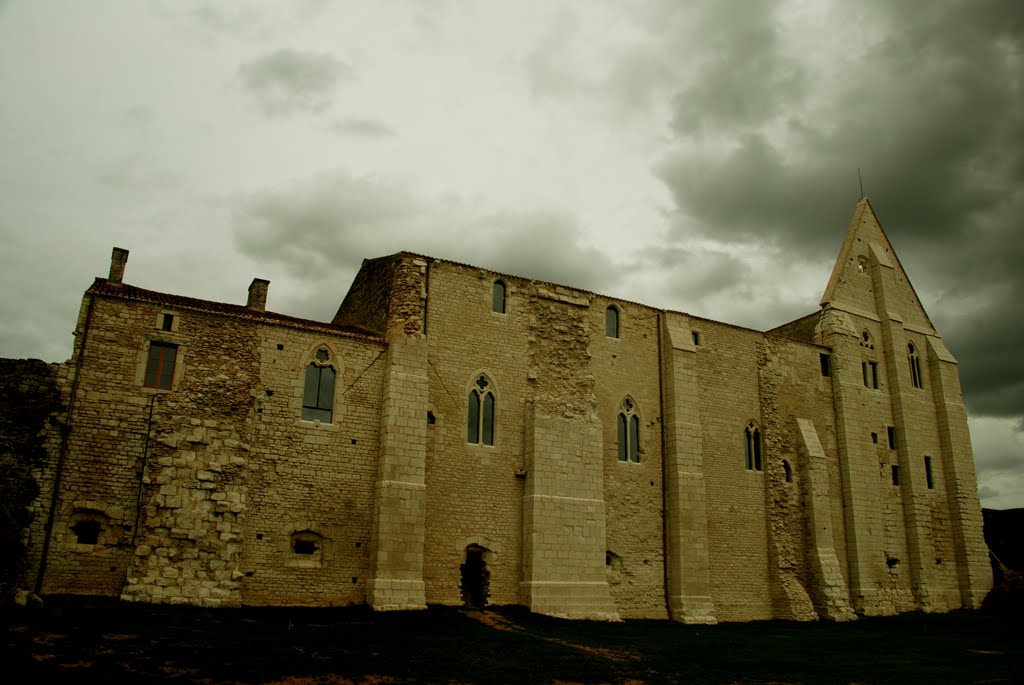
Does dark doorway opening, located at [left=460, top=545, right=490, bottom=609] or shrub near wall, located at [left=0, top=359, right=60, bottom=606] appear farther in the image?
Result: dark doorway opening, located at [left=460, top=545, right=490, bottom=609]

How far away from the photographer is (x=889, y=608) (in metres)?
30.2

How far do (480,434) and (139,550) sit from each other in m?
10.1

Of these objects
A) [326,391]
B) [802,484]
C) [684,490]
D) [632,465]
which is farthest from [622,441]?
[326,391]

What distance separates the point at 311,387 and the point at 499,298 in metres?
7.17

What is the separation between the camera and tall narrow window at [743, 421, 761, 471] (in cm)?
2952

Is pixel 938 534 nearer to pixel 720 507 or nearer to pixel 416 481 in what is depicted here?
pixel 720 507

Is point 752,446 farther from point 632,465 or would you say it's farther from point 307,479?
point 307,479

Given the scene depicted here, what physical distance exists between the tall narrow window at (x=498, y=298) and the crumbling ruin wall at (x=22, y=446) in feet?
41.6

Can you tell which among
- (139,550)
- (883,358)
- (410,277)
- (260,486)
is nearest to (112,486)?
(139,550)

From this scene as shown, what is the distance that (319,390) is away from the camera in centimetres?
2222

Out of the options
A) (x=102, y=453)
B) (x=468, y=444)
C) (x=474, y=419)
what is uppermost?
(x=474, y=419)

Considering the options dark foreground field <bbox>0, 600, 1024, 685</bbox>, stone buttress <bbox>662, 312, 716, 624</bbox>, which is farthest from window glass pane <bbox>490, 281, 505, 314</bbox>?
dark foreground field <bbox>0, 600, 1024, 685</bbox>

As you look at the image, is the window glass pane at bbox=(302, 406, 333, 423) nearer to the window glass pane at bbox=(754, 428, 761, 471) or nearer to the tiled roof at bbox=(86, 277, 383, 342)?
the tiled roof at bbox=(86, 277, 383, 342)

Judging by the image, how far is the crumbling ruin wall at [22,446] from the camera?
57.8 ft
